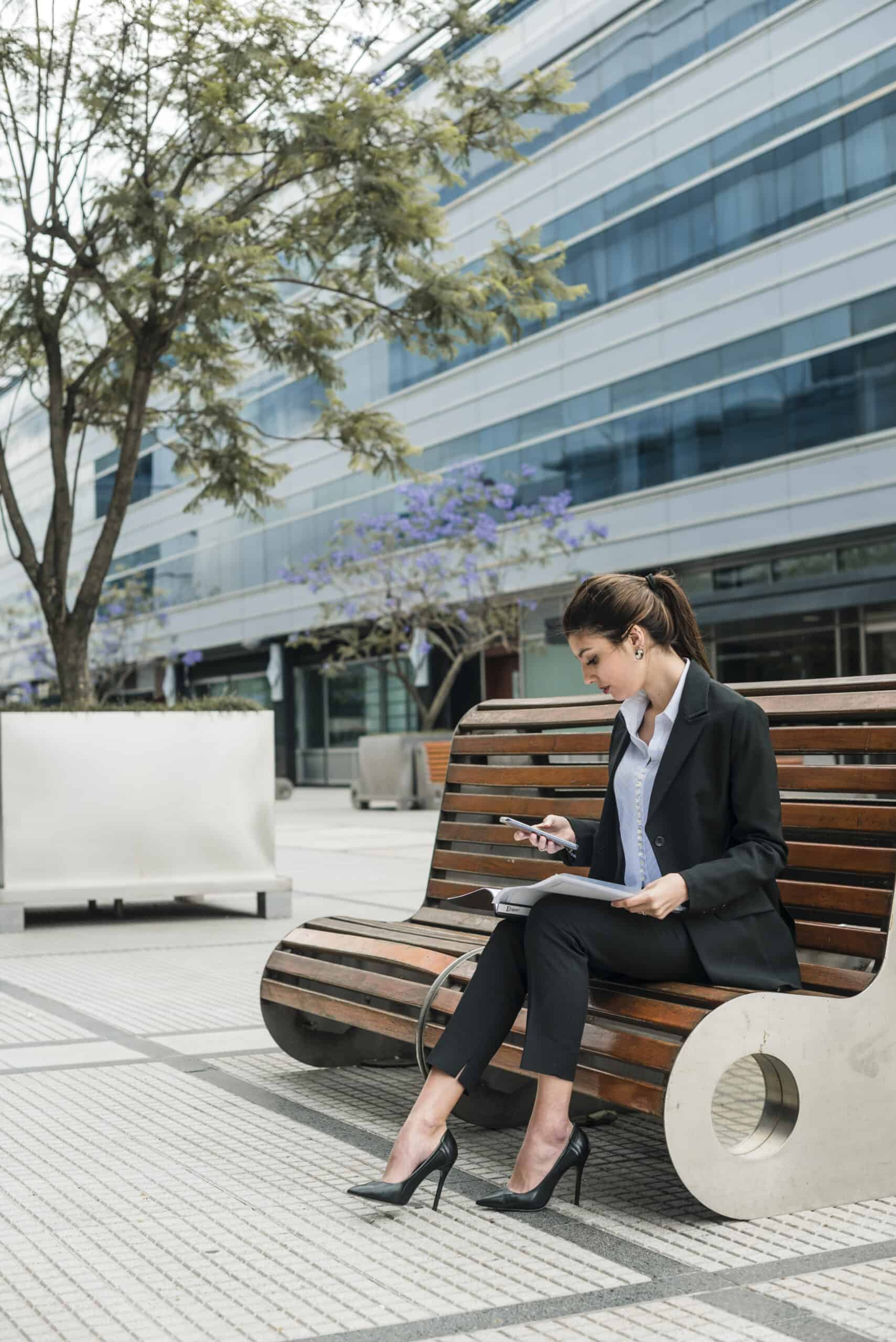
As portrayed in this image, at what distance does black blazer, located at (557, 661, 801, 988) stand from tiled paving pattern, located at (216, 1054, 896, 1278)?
1.70 ft

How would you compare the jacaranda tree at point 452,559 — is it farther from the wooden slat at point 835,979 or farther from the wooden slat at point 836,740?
the wooden slat at point 835,979

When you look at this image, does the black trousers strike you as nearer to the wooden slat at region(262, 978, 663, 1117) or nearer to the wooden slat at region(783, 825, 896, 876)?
the wooden slat at region(262, 978, 663, 1117)

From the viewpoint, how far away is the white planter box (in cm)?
936

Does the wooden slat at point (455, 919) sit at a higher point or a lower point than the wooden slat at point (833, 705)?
lower

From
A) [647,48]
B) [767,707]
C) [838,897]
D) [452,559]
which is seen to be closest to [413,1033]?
[838,897]

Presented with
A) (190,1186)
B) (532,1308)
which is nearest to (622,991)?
(532,1308)

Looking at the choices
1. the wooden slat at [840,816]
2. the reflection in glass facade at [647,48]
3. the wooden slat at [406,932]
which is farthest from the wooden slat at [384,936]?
the reflection in glass facade at [647,48]

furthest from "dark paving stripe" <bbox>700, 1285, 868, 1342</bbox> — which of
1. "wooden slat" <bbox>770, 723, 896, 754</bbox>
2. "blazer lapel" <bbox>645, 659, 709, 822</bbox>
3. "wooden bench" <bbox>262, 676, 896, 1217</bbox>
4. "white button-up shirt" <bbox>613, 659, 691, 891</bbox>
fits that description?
"wooden slat" <bbox>770, 723, 896, 754</bbox>

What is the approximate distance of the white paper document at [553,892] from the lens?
3.45 meters

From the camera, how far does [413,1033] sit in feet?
13.6

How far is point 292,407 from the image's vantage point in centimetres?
4212

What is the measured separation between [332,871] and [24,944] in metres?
4.67

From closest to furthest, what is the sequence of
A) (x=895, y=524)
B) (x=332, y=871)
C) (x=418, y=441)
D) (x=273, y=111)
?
(x=273, y=111), (x=332, y=871), (x=895, y=524), (x=418, y=441)

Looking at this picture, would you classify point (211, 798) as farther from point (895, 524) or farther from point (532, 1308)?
point (895, 524)
